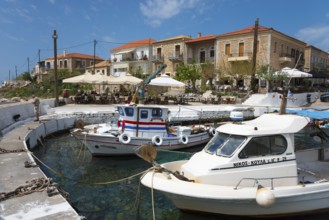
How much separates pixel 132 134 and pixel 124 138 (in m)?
0.66

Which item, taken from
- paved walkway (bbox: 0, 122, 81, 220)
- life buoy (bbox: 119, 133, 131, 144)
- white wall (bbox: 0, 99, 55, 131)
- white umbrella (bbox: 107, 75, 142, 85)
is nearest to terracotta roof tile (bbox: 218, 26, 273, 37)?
white umbrella (bbox: 107, 75, 142, 85)

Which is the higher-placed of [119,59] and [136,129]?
[119,59]

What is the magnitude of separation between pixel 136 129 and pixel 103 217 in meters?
6.04

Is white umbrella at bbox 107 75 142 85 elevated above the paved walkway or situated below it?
above

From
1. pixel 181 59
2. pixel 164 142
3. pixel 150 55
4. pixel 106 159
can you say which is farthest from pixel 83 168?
pixel 150 55

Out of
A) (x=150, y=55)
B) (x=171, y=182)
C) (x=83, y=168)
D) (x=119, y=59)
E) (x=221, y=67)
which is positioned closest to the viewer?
(x=171, y=182)

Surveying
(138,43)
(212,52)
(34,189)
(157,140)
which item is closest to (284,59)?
(212,52)

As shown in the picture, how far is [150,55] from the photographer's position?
5309 centimetres

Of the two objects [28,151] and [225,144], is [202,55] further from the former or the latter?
[225,144]

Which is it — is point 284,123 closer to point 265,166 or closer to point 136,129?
point 265,166

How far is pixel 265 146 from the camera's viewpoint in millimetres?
6879

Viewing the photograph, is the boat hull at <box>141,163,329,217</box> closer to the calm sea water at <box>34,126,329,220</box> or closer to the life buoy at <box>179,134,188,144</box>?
the calm sea water at <box>34,126,329,220</box>

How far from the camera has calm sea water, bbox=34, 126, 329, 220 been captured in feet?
24.5

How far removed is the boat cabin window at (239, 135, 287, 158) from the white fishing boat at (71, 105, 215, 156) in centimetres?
657
